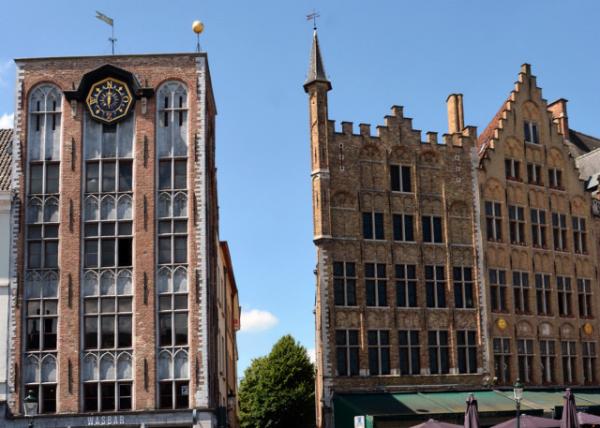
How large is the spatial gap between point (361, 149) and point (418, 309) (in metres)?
7.34

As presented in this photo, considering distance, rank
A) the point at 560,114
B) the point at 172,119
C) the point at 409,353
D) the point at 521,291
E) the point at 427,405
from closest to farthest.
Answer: the point at 172,119 → the point at 427,405 → the point at 409,353 → the point at 521,291 → the point at 560,114

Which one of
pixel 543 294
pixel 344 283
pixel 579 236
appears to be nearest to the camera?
pixel 344 283

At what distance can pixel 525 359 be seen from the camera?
1665 inches

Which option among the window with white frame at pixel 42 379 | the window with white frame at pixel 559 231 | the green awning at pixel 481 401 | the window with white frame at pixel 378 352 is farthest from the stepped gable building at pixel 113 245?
the window with white frame at pixel 559 231

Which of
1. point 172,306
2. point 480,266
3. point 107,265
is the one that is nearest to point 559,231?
point 480,266

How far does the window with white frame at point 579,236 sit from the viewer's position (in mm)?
45500

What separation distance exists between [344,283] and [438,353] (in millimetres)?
5315

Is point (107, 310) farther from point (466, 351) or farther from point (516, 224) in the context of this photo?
point (516, 224)

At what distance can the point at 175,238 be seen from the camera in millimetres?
35344

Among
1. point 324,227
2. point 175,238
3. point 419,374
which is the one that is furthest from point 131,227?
point 419,374

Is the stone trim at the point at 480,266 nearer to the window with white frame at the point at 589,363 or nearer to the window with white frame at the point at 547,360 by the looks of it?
the window with white frame at the point at 547,360

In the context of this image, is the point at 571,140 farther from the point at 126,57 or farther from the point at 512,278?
the point at 126,57

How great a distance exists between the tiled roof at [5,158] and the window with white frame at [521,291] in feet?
74.9

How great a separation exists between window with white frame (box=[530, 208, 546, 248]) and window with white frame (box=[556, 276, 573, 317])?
77.6 inches
